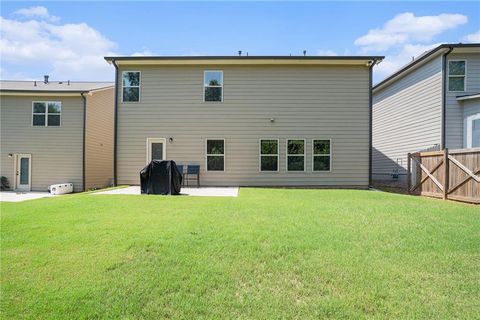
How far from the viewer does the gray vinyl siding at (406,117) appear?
14.1m

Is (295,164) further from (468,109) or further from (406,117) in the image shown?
(468,109)

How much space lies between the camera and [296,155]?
47.2ft

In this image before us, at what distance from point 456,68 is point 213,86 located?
1011 cm

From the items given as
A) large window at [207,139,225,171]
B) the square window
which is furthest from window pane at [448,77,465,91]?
large window at [207,139,225,171]

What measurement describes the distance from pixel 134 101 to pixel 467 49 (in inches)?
549

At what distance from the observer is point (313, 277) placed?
385cm

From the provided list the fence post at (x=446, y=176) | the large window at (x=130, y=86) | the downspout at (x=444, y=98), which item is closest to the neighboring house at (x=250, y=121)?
the large window at (x=130, y=86)

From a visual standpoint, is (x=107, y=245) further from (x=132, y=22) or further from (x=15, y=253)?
(x=132, y=22)

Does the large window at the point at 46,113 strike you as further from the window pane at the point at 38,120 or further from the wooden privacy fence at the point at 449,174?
the wooden privacy fence at the point at 449,174

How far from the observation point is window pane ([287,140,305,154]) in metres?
14.4

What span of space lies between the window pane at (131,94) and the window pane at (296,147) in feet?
23.0

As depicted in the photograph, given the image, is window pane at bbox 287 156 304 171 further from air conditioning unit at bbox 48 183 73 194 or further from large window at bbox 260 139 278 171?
air conditioning unit at bbox 48 183 73 194

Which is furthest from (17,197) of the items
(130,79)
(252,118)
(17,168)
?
(252,118)

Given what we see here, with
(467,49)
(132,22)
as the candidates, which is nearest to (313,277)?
(132,22)
